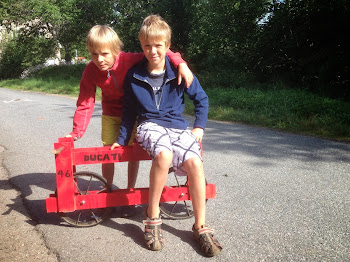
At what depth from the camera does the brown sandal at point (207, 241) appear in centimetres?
211

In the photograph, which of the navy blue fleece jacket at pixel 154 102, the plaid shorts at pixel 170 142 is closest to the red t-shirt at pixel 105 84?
the navy blue fleece jacket at pixel 154 102

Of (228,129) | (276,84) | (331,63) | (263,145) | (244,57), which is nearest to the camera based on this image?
(263,145)

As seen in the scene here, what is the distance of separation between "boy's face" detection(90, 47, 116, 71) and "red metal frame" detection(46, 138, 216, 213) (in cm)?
62

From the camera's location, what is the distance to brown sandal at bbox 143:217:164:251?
2.21 metres

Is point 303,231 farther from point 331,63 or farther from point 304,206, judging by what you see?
point 331,63

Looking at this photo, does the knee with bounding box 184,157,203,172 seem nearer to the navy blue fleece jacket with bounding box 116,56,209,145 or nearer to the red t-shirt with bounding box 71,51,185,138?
the navy blue fleece jacket with bounding box 116,56,209,145

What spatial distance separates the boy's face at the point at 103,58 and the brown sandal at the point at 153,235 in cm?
123

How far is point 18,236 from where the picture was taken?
2406 mm

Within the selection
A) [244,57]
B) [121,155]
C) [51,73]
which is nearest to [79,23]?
[51,73]

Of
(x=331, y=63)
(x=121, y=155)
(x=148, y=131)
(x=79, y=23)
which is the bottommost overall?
(x=121, y=155)

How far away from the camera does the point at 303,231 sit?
2402 mm

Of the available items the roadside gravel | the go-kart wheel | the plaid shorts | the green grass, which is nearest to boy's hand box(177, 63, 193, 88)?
A: the plaid shorts

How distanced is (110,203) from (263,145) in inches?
121

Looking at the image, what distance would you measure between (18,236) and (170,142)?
1.32 metres
